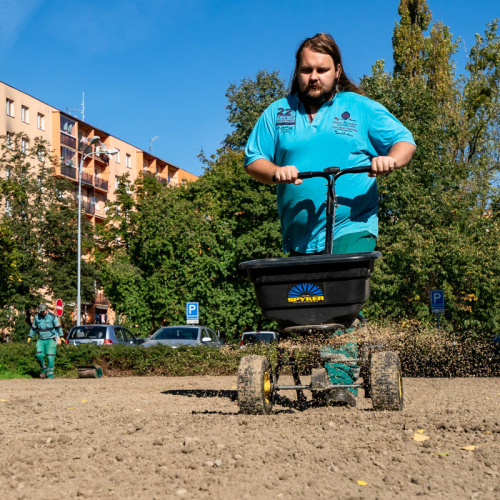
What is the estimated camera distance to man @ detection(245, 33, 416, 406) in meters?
5.64

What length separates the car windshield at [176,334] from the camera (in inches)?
938

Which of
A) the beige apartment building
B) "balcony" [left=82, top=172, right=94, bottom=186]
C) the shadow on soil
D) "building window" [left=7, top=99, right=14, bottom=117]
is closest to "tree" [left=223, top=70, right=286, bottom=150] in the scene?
the beige apartment building

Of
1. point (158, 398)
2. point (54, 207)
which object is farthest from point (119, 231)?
point (158, 398)

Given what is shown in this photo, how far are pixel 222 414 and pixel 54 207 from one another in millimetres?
48027

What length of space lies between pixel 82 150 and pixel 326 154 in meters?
66.3

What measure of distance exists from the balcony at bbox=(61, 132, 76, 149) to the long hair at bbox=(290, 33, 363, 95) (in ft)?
230

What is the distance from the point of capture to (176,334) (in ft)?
78.9

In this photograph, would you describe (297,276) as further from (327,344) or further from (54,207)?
(54,207)

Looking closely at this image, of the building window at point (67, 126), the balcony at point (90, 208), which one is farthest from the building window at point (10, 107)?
the balcony at point (90, 208)

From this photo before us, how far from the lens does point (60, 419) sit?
584 centimetres

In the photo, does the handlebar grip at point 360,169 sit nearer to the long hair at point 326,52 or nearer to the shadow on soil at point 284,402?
the long hair at point 326,52

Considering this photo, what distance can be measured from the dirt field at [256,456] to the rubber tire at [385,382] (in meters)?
0.10

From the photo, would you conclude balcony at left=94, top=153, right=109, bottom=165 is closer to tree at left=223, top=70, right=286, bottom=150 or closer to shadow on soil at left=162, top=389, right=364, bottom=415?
tree at left=223, top=70, right=286, bottom=150

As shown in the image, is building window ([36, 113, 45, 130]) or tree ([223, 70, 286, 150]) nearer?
tree ([223, 70, 286, 150])
